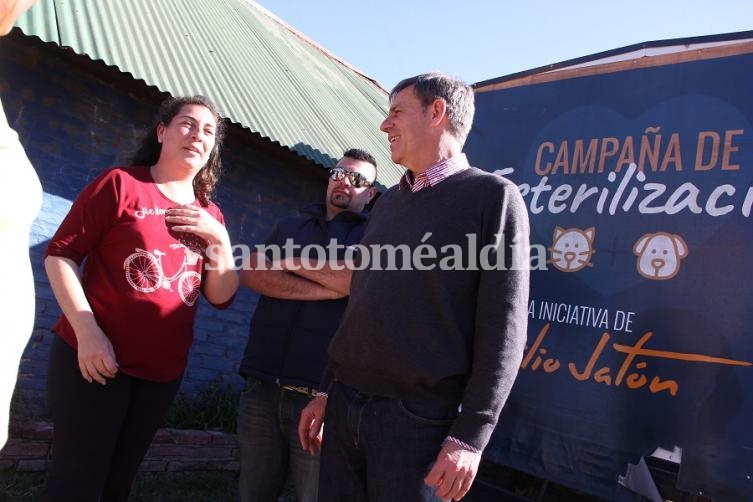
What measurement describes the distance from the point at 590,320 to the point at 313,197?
3.58 metres

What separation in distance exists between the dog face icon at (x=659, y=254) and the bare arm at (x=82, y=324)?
2.47 metres

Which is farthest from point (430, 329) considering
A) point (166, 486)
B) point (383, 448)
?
point (166, 486)

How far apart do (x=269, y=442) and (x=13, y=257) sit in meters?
1.94

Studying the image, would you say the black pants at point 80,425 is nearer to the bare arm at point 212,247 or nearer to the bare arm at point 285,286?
the bare arm at point 212,247

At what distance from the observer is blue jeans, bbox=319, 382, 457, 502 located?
1747mm

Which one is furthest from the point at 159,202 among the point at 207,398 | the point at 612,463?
the point at 207,398

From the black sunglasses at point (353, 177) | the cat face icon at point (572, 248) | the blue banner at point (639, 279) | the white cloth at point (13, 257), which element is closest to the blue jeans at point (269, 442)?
the black sunglasses at point (353, 177)

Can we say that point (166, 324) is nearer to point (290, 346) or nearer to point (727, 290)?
point (290, 346)

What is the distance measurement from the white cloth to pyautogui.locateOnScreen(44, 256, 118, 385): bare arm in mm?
1031

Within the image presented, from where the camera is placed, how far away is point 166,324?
2.25m

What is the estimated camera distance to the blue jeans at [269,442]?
8.77 ft

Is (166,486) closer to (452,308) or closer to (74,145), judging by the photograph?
(74,145)

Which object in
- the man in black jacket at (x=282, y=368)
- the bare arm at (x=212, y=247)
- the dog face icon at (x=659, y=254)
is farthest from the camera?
the dog face icon at (x=659, y=254)

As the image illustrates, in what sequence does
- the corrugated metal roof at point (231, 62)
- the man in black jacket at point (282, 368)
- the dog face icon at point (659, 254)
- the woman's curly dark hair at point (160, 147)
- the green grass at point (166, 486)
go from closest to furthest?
the woman's curly dark hair at point (160, 147) → the man in black jacket at point (282, 368) → the dog face icon at point (659, 254) → the green grass at point (166, 486) → the corrugated metal roof at point (231, 62)
